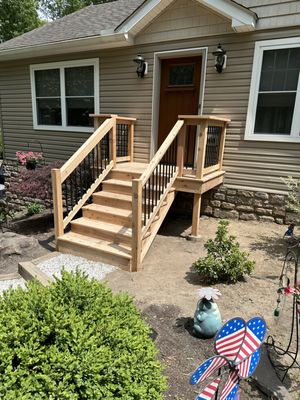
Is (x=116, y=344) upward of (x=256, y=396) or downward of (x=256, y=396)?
upward

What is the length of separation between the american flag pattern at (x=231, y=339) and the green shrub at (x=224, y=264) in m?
1.71

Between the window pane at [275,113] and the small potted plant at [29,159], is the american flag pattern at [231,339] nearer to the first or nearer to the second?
the window pane at [275,113]

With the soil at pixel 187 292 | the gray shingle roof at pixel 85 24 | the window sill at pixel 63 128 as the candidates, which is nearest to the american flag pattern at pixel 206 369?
the soil at pixel 187 292

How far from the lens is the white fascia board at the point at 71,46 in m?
5.57

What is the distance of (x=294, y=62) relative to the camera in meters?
4.44

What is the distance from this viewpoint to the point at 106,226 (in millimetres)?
4199

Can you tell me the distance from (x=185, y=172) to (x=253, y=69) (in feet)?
7.05

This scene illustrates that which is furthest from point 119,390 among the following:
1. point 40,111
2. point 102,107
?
point 40,111

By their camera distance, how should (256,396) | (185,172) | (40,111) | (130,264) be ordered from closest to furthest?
(256,396) < (130,264) < (185,172) < (40,111)

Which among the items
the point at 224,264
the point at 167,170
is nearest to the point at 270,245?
the point at 224,264

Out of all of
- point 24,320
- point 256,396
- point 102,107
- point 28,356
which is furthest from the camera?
point 102,107

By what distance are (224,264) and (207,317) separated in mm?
914

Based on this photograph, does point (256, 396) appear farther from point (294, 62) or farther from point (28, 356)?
point (294, 62)

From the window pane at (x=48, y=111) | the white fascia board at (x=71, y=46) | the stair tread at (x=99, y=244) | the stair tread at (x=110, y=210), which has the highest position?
the white fascia board at (x=71, y=46)
